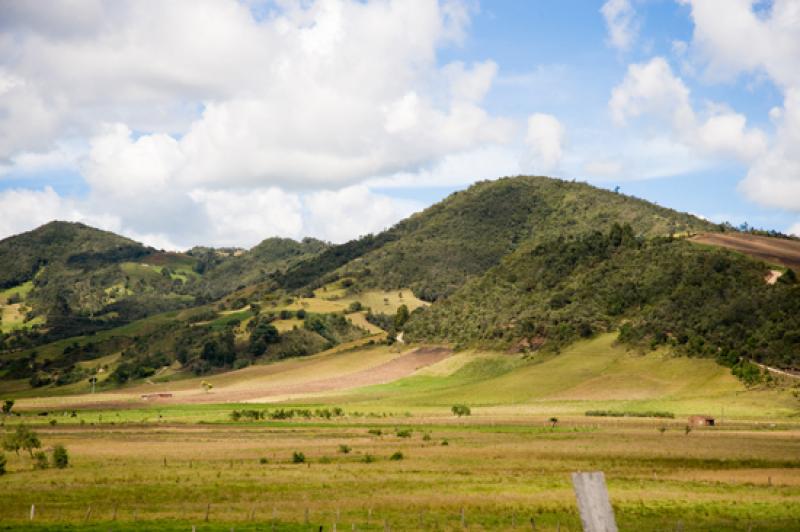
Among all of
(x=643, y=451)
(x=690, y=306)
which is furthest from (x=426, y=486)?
(x=690, y=306)

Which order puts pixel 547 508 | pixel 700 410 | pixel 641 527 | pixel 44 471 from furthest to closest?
pixel 700 410, pixel 44 471, pixel 547 508, pixel 641 527

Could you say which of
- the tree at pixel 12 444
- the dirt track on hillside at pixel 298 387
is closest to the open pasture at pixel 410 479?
the tree at pixel 12 444

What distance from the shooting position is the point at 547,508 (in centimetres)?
4653

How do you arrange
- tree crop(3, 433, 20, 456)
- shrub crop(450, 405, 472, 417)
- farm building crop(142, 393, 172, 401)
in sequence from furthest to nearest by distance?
farm building crop(142, 393, 172, 401) → shrub crop(450, 405, 472, 417) → tree crop(3, 433, 20, 456)

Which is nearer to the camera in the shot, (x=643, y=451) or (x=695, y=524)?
(x=695, y=524)

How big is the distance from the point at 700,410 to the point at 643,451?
50513 millimetres

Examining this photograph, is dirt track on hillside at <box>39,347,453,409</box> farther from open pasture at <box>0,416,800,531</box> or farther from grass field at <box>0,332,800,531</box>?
open pasture at <box>0,416,800,531</box>

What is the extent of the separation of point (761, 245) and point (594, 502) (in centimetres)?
18358

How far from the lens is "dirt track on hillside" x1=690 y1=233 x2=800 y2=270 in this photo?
557 ft

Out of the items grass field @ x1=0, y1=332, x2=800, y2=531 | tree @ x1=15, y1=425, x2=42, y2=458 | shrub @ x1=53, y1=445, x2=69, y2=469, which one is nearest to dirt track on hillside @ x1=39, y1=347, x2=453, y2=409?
grass field @ x1=0, y1=332, x2=800, y2=531

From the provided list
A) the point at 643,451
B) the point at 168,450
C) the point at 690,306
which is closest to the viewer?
the point at 643,451

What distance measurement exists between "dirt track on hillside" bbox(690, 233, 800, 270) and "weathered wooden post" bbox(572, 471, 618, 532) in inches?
6498

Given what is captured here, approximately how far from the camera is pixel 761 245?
183m

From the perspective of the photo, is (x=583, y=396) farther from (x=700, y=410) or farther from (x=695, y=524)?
(x=695, y=524)
